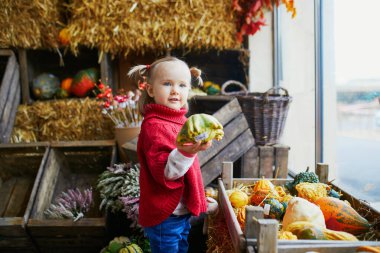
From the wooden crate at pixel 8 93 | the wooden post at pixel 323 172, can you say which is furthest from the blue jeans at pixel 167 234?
the wooden crate at pixel 8 93

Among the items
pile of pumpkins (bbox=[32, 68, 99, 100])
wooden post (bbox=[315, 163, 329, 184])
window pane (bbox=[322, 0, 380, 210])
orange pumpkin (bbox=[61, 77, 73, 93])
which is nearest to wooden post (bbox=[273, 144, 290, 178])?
window pane (bbox=[322, 0, 380, 210])

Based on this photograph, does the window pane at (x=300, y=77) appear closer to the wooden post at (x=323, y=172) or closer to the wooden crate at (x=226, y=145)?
the wooden crate at (x=226, y=145)

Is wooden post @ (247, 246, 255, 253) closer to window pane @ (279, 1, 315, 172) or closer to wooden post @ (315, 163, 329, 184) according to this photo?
wooden post @ (315, 163, 329, 184)

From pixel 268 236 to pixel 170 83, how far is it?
0.73 m

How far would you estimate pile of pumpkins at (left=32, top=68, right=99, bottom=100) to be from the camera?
3715mm

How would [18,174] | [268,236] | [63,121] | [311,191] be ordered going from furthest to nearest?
[63,121]
[18,174]
[311,191]
[268,236]

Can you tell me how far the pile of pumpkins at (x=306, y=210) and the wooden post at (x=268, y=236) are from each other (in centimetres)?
18

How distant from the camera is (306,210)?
1.37 meters

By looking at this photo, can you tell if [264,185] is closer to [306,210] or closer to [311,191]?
[311,191]

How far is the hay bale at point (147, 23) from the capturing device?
3.42 meters

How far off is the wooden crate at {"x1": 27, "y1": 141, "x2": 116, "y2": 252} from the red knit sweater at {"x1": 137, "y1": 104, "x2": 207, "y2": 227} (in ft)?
3.10

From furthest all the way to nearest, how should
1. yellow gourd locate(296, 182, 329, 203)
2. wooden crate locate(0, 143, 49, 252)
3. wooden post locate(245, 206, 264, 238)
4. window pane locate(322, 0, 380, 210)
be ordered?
1. wooden crate locate(0, 143, 49, 252)
2. window pane locate(322, 0, 380, 210)
3. yellow gourd locate(296, 182, 329, 203)
4. wooden post locate(245, 206, 264, 238)

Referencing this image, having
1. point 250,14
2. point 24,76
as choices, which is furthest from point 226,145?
point 24,76

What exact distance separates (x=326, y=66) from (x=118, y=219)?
1.98 metres
